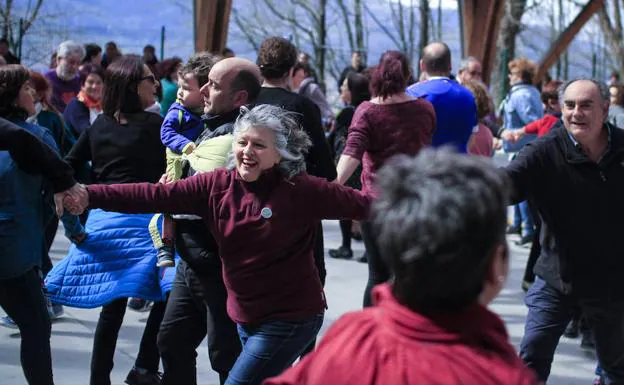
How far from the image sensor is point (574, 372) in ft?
19.5

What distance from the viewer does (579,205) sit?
162 inches

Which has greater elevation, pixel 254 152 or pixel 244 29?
pixel 244 29

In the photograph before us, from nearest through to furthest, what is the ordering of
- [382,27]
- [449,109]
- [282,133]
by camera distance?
[282,133] < [449,109] < [382,27]

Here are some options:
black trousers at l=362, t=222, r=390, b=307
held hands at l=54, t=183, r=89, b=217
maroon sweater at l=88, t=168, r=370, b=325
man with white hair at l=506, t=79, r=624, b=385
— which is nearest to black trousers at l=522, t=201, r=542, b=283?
man with white hair at l=506, t=79, r=624, b=385

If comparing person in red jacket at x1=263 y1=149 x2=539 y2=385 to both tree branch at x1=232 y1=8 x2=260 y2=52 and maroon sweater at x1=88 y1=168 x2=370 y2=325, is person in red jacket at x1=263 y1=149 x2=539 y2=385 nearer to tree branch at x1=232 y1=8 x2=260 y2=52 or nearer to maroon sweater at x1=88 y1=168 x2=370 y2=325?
maroon sweater at x1=88 y1=168 x2=370 y2=325

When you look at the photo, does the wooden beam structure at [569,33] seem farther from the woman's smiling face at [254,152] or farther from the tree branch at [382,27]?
the woman's smiling face at [254,152]

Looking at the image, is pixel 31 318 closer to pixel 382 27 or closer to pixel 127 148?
pixel 127 148

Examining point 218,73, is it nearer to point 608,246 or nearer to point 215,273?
point 215,273

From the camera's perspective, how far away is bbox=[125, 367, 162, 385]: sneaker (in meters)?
5.02

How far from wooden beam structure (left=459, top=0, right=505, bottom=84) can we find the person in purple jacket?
10602 mm

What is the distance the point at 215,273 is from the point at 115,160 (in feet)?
3.58

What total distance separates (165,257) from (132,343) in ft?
5.56

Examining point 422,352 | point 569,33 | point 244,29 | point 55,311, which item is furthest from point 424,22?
point 422,352

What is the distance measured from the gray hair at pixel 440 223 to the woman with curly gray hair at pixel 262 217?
167 cm
